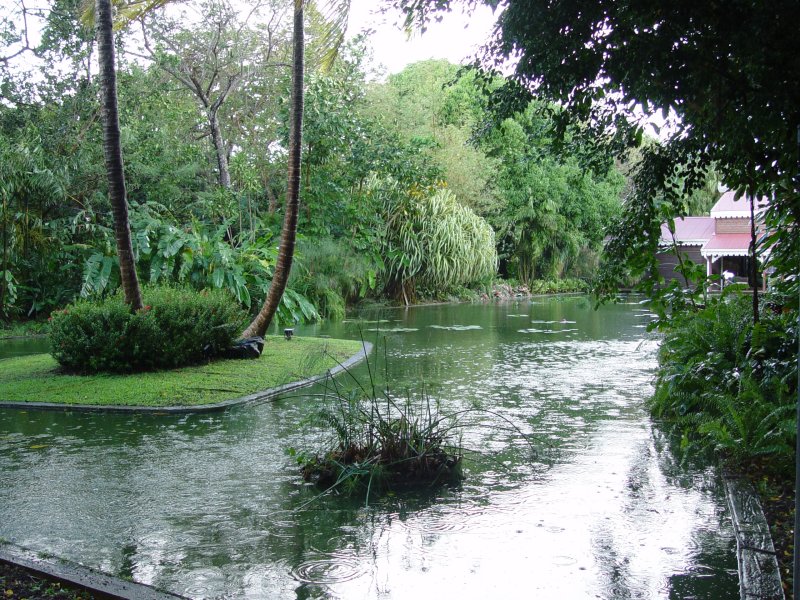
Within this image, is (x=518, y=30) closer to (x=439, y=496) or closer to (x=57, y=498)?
(x=439, y=496)

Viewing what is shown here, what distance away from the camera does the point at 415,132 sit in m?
37.3

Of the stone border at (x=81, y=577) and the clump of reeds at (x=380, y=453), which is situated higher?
the clump of reeds at (x=380, y=453)

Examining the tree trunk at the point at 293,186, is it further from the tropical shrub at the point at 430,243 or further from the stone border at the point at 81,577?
the tropical shrub at the point at 430,243

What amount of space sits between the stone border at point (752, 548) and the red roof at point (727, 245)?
116 ft

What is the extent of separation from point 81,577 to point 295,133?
10.6 metres

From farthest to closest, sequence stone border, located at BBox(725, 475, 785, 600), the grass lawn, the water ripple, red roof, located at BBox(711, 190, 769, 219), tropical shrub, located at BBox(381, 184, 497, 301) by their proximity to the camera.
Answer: red roof, located at BBox(711, 190, 769, 219) < tropical shrub, located at BBox(381, 184, 497, 301) < the grass lawn < the water ripple < stone border, located at BBox(725, 475, 785, 600)

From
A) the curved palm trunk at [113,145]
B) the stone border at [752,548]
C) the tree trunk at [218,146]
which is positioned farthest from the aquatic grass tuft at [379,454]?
the tree trunk at [218,146]

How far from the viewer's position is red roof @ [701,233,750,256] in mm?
39388

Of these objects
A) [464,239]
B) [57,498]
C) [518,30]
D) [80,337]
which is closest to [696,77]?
[518,30]

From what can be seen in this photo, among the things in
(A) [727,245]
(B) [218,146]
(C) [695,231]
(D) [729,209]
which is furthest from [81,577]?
(C) [695,231]

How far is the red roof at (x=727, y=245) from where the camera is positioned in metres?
39.4

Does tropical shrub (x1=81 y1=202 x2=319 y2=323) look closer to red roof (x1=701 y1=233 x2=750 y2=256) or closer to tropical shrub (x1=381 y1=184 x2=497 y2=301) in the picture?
tropical shrub (x1=381 y1=184 x2=497 y2=301)

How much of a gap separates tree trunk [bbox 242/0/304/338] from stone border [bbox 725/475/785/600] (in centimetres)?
966

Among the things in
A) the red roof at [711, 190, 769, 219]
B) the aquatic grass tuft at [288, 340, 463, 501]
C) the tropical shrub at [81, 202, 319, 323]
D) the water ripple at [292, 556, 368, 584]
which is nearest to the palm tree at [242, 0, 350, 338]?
the tropical shrub at [81, 202, 319, 323]
